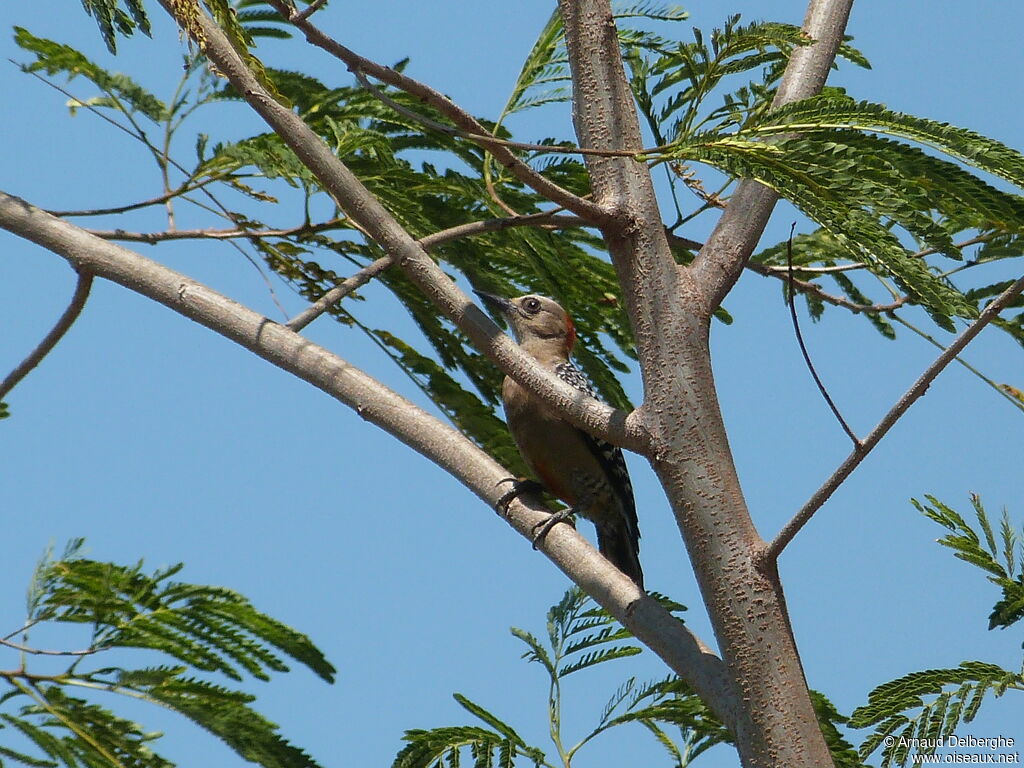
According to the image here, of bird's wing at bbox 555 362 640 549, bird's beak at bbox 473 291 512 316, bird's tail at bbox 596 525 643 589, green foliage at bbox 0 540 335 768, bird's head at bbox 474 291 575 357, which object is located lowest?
green foliage at bbox 0 540 335 768

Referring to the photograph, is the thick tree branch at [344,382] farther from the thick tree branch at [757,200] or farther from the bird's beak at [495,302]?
the bird's beak at [495,302]

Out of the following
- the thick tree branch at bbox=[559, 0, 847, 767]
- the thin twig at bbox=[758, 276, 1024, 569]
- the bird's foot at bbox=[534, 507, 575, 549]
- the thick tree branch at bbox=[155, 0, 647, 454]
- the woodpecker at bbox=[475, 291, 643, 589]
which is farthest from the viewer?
the woodpecker at bbox=[475, 291, 643, 589]

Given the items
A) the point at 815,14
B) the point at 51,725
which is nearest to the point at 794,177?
the point at 815,14

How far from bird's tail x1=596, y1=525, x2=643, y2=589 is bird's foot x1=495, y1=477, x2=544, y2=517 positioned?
1596 mm

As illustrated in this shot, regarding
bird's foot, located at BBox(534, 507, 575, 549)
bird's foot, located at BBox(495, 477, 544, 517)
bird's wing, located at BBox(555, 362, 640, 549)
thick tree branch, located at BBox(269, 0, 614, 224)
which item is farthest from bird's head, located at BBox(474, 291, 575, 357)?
thick tree branch, located at BBox(269, 0, 614, 224)

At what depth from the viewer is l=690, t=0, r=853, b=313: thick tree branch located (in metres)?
3.73

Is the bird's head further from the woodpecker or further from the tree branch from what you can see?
the tree branch

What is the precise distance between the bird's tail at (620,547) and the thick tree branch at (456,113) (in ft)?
11.8

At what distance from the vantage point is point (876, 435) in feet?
10.2

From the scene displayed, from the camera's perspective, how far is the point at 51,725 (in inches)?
171

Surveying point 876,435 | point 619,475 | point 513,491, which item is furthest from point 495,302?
point 876,435

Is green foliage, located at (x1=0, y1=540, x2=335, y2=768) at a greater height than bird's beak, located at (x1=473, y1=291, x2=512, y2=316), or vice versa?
bird's beak, located at (x1=473, y1=291, x2=512, y2=316)

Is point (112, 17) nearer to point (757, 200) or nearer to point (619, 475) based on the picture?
point (757, 200)

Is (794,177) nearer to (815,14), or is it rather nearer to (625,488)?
(815,14)
